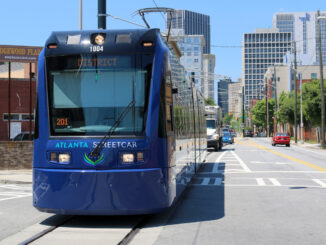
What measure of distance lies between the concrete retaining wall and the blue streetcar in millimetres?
11381

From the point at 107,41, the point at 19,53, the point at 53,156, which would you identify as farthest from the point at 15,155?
the point at 107,41

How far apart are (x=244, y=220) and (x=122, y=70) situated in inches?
Result: 128

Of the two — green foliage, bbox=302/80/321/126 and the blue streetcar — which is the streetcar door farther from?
green foliage, bbox=302/80/321/126

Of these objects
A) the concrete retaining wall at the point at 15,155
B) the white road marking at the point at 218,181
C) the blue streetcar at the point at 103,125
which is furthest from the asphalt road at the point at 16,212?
the white road marking at the point at 218,181

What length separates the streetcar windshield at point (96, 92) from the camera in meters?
7.76

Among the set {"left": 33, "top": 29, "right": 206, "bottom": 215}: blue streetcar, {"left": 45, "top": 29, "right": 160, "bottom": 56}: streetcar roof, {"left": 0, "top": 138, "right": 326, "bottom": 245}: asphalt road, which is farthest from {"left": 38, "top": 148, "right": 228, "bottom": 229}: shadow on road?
{"left": 45, "top": 29, "right": 160, "bottom": 56}: streetcar roof

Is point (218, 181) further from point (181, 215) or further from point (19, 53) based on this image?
point (19, 53)

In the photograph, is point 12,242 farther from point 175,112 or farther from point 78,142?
point 175,112

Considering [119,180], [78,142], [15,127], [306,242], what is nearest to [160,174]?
[119,180]

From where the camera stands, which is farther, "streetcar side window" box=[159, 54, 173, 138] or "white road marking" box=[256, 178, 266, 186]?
"white road marking" box=[256, 178, 266, 186]

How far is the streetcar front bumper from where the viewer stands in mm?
7477

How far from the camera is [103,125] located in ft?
25.4

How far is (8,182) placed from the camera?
50.4 feet

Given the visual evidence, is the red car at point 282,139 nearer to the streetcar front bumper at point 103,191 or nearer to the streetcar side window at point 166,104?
the streetcar side window at point 166,104
